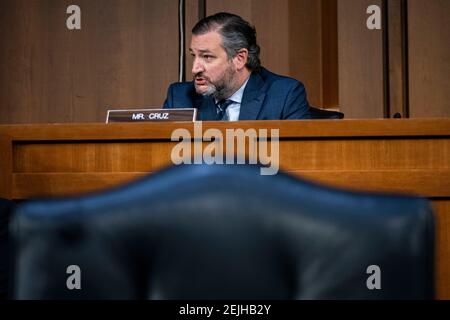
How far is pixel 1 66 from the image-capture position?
3871 millimetres

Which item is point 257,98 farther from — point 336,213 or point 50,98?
point 336,213

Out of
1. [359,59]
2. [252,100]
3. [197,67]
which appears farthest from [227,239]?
[359,59]

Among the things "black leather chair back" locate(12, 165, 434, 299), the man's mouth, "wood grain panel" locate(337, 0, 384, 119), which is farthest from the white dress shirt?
"black leather chair back" locate(12, 165, 434, 299)

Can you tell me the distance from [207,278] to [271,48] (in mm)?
2954

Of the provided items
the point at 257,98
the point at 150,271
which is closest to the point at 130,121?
the point at 257,98

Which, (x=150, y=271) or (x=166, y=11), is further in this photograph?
(x=166, y=11)

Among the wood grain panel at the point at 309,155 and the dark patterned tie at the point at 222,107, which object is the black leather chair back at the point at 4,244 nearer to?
the wood grain panel at the point at 309,155

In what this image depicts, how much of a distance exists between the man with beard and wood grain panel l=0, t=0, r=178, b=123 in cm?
93

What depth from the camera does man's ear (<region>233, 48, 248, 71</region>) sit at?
9.50 feet

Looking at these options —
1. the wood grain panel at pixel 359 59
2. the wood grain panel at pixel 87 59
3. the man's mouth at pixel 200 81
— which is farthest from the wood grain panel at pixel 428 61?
the man's mouth at pixel 200 81

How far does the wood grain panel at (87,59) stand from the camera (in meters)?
3.82

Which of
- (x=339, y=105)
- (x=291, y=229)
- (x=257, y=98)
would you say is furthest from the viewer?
(x=339, y=105)

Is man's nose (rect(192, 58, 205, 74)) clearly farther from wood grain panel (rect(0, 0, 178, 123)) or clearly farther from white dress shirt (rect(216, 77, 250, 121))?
wood grain panel (rect(0, 0, 178, 123))
